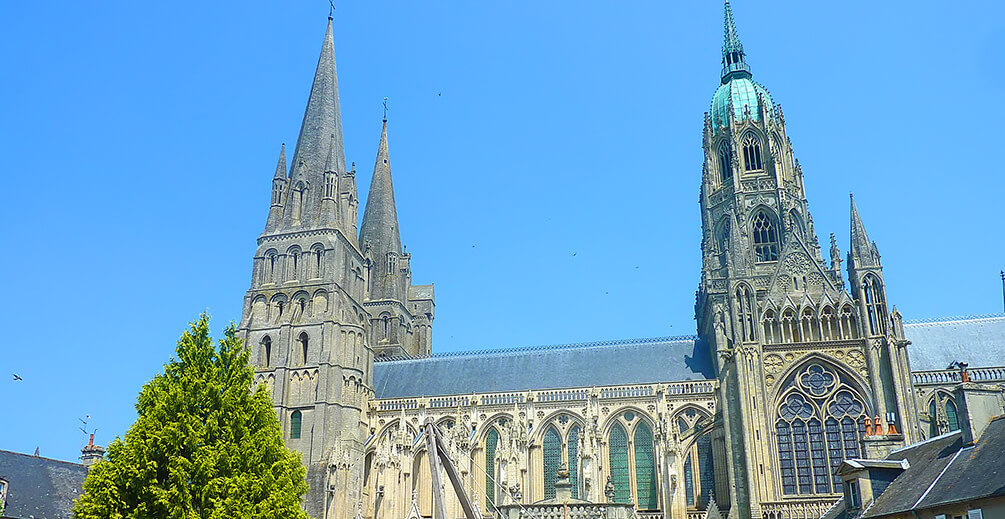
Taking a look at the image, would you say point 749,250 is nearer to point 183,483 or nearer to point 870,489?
point 870,489

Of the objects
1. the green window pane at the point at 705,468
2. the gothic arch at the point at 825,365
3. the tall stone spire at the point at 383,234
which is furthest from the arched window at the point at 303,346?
the gothic arch at the point at 825,365

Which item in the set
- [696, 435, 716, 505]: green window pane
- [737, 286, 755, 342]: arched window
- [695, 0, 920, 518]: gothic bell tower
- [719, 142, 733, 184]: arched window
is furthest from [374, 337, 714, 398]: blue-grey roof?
[719, 142, 733, 184]: arched window

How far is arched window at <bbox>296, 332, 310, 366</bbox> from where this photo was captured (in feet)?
169

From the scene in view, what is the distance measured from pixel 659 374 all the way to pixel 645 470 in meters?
6.33

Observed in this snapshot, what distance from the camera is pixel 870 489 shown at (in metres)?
25.4

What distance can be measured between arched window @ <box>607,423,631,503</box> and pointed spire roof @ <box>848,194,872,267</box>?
16.1 meters

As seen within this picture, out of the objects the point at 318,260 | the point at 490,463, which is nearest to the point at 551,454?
the point at 490,463

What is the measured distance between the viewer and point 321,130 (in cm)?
5878

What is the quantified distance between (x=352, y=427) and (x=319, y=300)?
27.1ft

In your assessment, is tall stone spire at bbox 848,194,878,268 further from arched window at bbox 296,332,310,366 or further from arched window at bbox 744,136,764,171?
arched window at bbox 296,332,310,366

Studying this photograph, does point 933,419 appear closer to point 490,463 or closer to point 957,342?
point 957,342

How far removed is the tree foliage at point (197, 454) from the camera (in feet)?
72.8

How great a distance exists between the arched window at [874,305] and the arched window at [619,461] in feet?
49.2

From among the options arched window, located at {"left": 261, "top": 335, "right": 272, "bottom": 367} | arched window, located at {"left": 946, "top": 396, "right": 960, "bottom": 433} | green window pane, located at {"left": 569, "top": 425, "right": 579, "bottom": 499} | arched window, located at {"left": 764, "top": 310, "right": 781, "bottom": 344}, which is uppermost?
arched window, located at {"left": 261, "top": 335, "right": 272, "bottom": 367}
